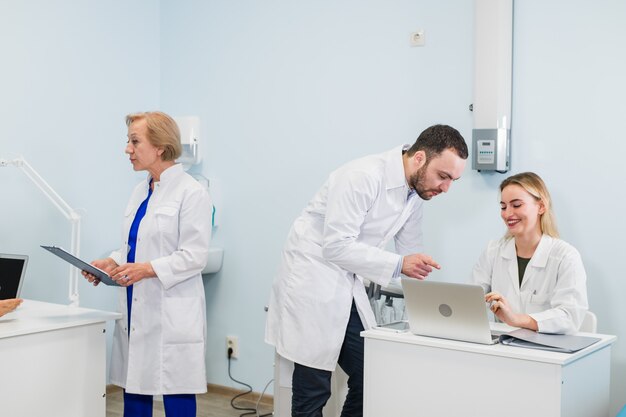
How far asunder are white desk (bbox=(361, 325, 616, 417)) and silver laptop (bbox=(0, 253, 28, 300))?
123cm

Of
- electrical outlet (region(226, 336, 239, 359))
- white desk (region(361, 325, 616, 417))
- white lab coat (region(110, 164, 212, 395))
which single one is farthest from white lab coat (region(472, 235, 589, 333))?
electrical outlet (region(226, 336, 239, 359))

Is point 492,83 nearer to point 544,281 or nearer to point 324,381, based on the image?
point 544,281

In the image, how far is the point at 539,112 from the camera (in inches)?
113

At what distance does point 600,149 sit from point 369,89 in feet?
3.42

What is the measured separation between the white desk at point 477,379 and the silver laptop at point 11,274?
123 centimetres

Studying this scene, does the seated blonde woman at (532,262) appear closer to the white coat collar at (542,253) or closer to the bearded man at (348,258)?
the white coat collar at (542,253)

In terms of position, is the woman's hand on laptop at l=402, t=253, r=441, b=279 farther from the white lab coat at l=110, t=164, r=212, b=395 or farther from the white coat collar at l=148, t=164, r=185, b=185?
the white coat collar at l=148, t=164, r=185, b=185

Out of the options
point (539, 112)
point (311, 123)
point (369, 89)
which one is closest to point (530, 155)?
point (539, 112)

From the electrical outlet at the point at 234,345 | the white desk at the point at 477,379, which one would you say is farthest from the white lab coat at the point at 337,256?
the electrical outlet at the point at 234,345

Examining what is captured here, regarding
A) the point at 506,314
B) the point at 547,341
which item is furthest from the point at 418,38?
the point at 547,341

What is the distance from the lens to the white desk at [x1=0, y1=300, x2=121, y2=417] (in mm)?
2139

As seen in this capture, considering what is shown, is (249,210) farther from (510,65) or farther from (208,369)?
(510,65)

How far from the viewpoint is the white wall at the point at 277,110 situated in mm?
2770

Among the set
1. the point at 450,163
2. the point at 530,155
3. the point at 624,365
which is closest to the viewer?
the point at 450,163
